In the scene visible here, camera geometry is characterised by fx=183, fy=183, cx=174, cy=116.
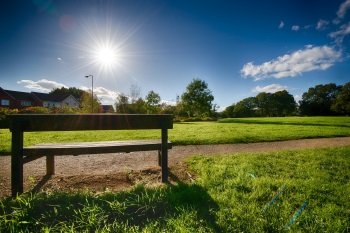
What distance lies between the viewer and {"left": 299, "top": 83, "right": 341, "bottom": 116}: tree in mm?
71875

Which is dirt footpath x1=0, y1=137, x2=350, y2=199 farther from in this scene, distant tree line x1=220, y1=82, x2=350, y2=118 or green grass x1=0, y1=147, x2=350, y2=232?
distant tree line x1=220, y1=82, x2=350, y2=118

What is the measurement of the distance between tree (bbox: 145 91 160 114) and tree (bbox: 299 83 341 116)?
6588 centimetres

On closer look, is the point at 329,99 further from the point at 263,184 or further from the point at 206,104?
the point at 263,184

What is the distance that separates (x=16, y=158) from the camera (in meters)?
2.82

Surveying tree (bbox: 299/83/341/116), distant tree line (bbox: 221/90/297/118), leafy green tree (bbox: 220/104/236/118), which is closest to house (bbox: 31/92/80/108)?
leafy green tree (bbox: 220/104/236/118)

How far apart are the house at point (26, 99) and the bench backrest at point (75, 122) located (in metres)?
52.3

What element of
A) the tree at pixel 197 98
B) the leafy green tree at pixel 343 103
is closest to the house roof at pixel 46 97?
the tree at pixel 197 98

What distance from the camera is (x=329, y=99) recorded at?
7588 cm

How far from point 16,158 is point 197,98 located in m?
48.0

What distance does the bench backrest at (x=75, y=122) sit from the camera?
2.84 m

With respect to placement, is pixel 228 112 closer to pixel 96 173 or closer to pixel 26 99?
pixel 26 99

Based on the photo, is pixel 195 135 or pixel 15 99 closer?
pixel 195 135

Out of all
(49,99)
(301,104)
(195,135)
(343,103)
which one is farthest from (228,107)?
(195,135)

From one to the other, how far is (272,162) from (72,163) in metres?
5.33
